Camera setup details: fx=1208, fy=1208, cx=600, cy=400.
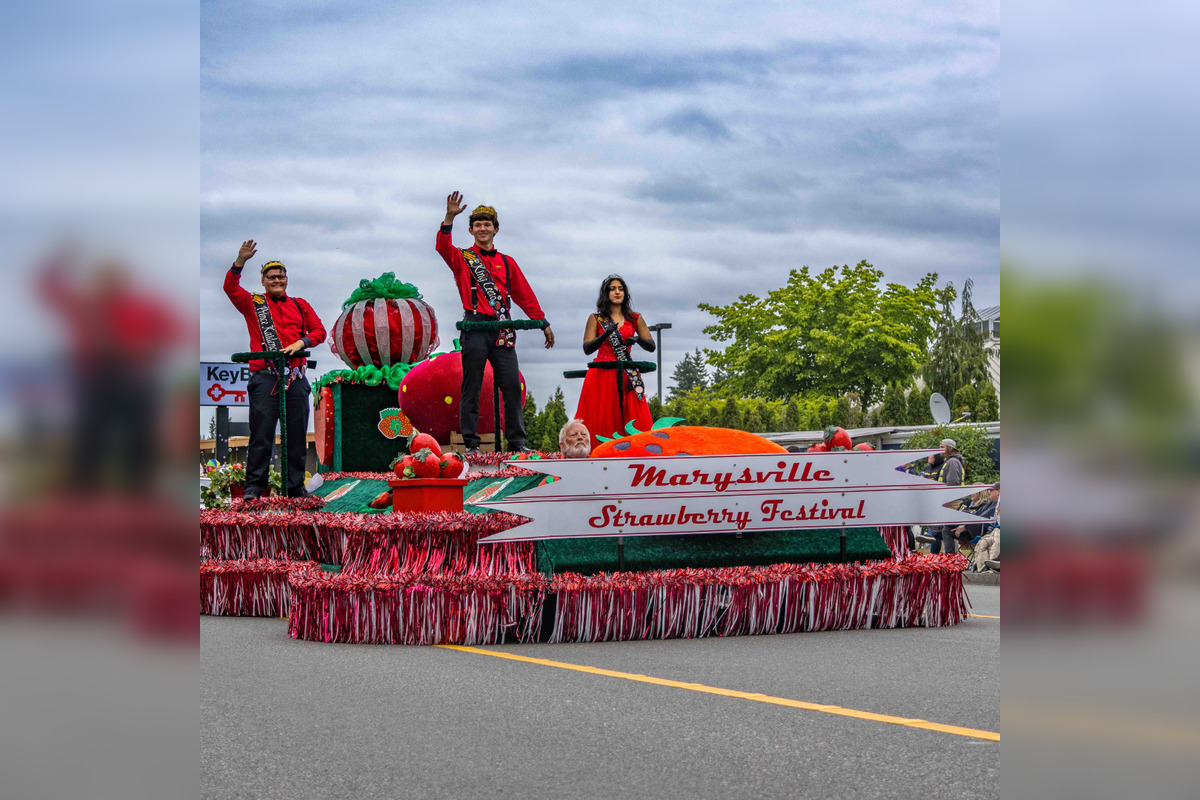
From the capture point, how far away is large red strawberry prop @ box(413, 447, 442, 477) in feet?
30.5

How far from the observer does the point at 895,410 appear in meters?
29.9

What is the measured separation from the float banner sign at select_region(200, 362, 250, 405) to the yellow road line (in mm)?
42483

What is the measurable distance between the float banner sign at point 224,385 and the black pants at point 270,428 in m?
36.7

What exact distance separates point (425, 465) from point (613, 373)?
3095 millimetres

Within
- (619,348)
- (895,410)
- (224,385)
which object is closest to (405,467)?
(619,348)

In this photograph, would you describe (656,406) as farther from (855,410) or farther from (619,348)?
(619,348)

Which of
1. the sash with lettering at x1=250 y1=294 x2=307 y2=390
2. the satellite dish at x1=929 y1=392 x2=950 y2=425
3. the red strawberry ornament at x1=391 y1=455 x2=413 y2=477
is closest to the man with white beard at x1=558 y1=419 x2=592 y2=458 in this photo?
the red strawberry ornament at x1=391 y1=455 x2=413 y2=477
